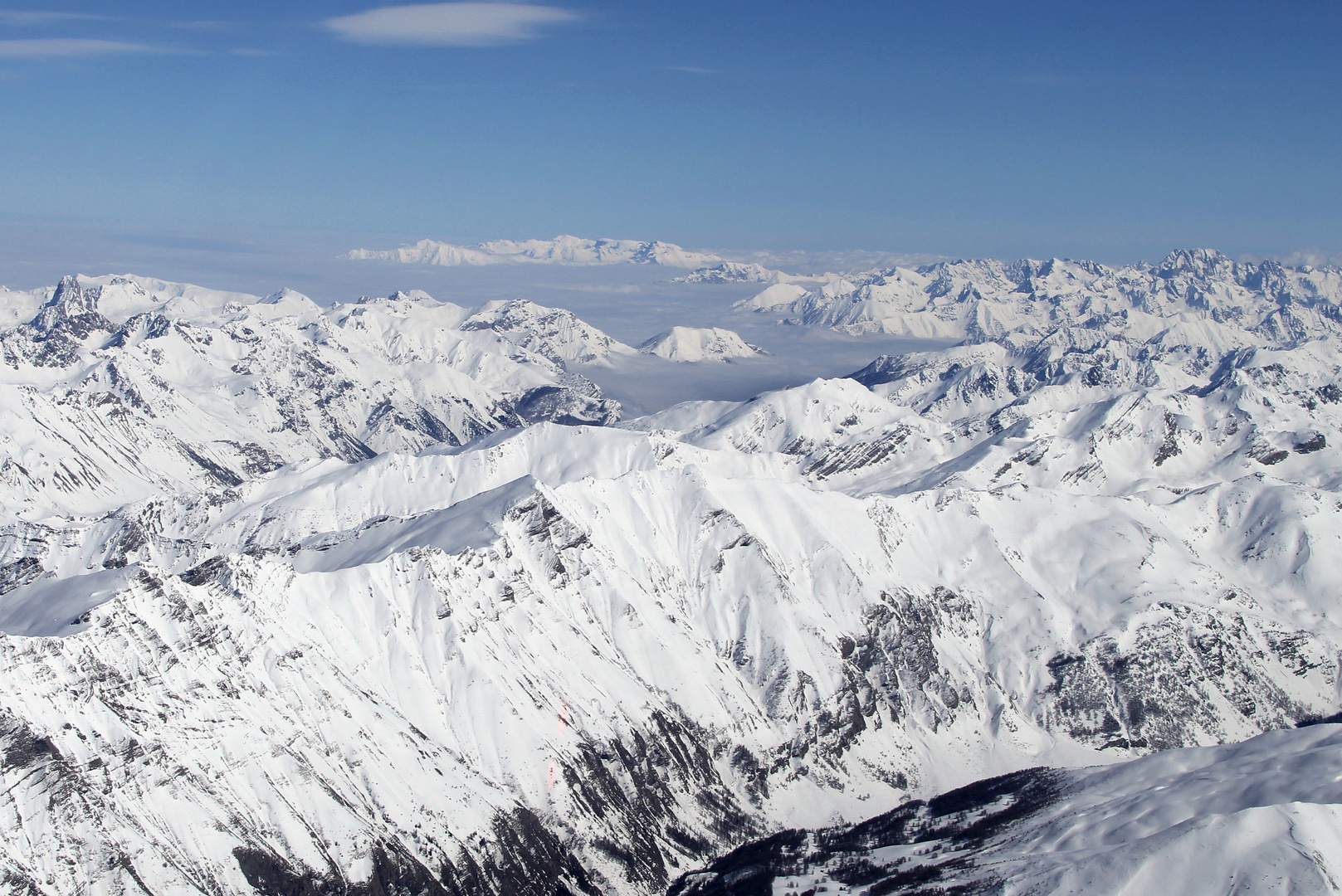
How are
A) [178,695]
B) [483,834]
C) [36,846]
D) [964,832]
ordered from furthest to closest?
[964,832], [483,834], [178,695], [36,846]

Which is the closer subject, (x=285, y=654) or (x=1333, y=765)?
(x=1333, y=765)

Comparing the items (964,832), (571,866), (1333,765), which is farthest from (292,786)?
(1333,765)

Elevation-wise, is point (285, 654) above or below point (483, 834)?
above

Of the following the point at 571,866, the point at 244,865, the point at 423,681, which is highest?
the point at 423,681

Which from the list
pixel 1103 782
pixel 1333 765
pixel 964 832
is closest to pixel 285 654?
pixel 964 832

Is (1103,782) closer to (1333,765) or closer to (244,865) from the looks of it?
(1333,765)

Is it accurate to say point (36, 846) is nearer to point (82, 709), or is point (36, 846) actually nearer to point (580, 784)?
point (82, 709)

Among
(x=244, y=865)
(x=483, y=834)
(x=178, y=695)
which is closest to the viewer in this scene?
(x=244, y=865)
